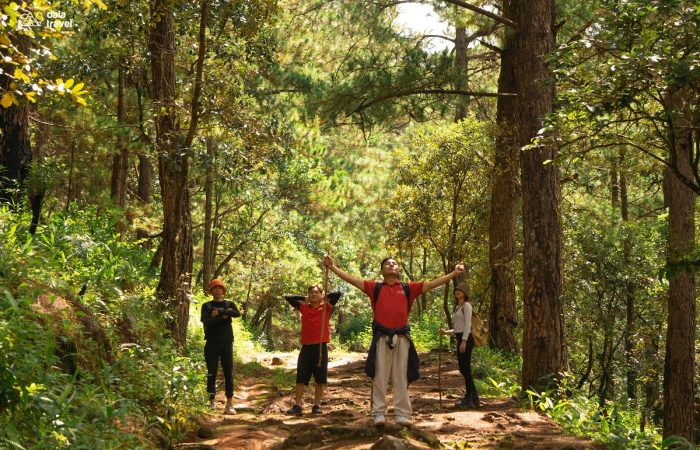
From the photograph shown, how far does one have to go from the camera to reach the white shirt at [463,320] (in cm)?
1016

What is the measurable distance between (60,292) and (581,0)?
10715mm

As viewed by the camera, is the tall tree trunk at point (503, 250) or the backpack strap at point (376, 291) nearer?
the backpack strap at point (376, 291)

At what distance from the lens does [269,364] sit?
19.1 meters

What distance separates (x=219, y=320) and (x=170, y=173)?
8.50 feet

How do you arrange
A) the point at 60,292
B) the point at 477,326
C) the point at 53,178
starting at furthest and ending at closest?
1. the point at 53,178
2. the point at 477,326
3. the point at 60,292

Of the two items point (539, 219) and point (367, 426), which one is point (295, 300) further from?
point (539, 219)

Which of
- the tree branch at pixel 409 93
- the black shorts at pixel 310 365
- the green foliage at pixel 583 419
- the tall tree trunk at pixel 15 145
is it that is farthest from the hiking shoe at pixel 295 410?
the tree branch at pixel 409 93

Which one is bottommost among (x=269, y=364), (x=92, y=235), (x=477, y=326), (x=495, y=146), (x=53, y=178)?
(x=269, y=364)

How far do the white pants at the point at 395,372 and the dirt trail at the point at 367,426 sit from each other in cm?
27

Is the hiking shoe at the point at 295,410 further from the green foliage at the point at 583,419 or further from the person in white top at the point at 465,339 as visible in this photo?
the green foliage at the point at 583,419

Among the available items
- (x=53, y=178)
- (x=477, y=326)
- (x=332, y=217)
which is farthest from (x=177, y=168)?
(x=332, y=217)

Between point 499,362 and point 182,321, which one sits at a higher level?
point 182,321

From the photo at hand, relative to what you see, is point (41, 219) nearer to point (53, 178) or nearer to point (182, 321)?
point (53, 178)

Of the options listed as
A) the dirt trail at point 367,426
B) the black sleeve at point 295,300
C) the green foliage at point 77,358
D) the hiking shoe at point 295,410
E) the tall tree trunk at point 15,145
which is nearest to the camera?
the green foliage at point 77,358
